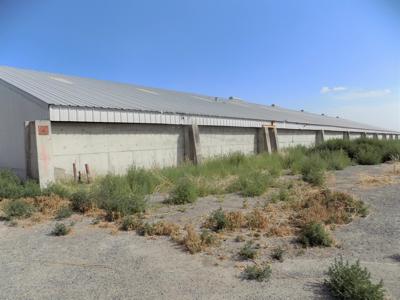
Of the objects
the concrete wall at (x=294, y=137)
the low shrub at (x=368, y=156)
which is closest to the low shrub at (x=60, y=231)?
the low shrub at (x=368, y=156)

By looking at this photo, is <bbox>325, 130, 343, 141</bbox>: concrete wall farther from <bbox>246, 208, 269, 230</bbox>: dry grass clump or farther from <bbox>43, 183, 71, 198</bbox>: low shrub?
<bbox>246, 208, 269, 230</bbox>: dry grass clump

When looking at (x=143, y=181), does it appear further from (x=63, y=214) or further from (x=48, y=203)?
(x=63, y=214)

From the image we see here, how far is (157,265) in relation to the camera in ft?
15.6

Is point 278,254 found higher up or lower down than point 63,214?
lower down

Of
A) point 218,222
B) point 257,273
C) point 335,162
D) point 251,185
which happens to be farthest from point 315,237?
point 335,162

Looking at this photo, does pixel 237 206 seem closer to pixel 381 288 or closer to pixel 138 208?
pixel 138 208

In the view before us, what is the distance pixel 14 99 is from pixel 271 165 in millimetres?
9551

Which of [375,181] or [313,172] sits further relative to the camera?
[313,172]

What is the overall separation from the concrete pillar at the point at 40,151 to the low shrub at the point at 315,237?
7217 mm

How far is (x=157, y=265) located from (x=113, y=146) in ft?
26.7

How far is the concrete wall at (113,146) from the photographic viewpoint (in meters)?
10.8

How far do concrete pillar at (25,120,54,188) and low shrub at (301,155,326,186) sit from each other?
25.3 feet

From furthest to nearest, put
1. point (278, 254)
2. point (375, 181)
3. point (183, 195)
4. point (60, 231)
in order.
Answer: point (375, 181), point (183, 195), point (60, 231), point (278, 254)

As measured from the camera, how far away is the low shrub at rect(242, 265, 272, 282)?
4.24m
